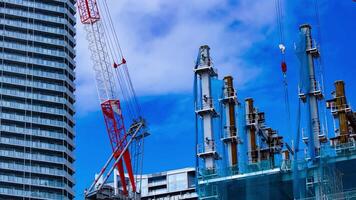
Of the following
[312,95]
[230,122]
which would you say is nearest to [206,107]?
[230,122]

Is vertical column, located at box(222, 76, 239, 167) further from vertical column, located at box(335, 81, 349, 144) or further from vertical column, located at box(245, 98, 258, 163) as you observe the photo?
vertical column, located at box(335, 81, 349, 144)

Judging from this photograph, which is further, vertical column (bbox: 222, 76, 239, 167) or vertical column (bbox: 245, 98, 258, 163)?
vertical column (bbox: 245, 98, 258, 163)

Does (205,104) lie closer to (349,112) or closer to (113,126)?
(349,112)

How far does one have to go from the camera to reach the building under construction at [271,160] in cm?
10288

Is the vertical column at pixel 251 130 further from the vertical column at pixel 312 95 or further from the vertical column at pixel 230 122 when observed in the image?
the vertical column at pixel 312 95

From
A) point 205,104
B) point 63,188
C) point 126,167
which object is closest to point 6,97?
point 63,188

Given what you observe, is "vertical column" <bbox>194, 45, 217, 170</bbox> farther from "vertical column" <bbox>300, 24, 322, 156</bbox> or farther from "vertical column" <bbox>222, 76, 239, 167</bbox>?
"vertical column" <bbox>300, 24, 322, 156</bbox>

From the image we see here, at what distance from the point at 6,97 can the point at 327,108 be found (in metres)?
104

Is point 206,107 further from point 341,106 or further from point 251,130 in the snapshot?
point 341,106

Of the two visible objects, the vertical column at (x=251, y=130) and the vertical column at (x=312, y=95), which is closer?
the vertical column at (x=312, y=95)

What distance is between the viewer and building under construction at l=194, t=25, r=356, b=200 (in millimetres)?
102875

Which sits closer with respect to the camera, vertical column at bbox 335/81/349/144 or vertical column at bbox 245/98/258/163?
vertical column at bbox 335/81/349/144

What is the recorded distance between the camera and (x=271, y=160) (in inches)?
4375

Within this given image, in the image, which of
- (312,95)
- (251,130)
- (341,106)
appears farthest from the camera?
(251,130)
